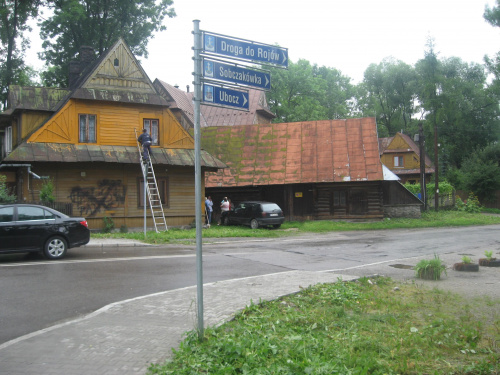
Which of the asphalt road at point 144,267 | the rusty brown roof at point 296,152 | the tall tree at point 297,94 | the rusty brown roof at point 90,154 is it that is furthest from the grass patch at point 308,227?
the tall tree at point 297,94

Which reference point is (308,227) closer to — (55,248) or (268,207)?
(268,207)

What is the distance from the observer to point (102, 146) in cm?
2317

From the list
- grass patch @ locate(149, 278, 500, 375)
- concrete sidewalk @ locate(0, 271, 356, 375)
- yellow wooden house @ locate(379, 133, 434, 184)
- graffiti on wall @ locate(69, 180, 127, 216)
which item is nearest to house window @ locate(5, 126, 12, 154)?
graffiti on wall @ locate(69, 180, 127, 216)

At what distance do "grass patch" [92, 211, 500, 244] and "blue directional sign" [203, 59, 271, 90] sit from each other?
13.1 m

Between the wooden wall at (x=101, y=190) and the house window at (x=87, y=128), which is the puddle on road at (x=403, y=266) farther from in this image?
the house window at (x=87, y=128)

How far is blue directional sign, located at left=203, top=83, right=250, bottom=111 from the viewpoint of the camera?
6152mm

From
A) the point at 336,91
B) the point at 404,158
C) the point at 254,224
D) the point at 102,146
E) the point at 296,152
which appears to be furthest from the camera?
the point at 336,91

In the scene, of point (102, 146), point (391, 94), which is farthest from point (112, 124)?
point (391, 94)

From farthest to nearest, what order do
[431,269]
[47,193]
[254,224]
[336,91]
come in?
1. [336,91]
2. [254,224]
3. [47,193]
4. [431,269]

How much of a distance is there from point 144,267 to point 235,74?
7207 millimetres

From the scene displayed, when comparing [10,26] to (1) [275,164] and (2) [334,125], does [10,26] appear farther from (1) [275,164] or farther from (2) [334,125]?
(2) [334,125]

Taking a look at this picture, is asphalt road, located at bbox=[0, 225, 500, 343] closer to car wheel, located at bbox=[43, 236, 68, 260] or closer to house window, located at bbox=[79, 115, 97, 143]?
car wheel, located at bbox=[43, 236, 68, 260]

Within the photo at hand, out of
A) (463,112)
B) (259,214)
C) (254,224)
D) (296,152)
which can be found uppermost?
(463,112)

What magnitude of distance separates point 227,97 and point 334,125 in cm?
2658
